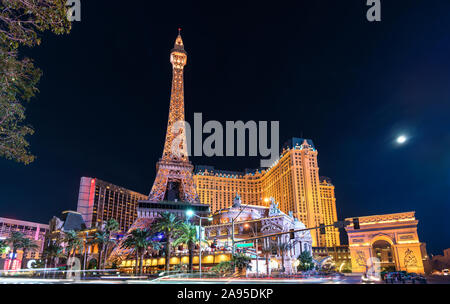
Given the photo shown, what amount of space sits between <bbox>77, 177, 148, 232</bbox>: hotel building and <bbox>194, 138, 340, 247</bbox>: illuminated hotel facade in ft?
148

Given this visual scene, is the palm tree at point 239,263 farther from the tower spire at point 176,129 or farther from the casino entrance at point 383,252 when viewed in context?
the casino entrance at point 383,252

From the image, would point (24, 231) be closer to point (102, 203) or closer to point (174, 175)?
point (102, 203)

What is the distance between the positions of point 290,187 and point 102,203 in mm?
96389

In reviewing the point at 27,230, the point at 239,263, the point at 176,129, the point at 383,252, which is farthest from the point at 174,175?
the point at 27,230

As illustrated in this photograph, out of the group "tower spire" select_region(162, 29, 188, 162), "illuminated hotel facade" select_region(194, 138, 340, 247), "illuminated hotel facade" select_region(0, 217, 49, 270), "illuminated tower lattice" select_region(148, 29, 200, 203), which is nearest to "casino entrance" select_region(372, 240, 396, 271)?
"illuminated hotel facade" select_region(194, 138, 340, 247)

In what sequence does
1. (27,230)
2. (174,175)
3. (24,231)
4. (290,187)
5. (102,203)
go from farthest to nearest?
(102,203), (290,187), (27,230), (24,231), (174,175)

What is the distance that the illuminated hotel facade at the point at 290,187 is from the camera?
140000 millimetres

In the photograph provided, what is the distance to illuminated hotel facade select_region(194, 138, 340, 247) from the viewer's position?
140 meters

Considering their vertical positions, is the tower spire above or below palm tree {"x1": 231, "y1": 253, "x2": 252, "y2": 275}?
above

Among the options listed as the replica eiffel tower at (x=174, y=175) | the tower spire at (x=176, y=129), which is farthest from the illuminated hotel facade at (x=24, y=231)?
the tower spire at (x=176, y=129)

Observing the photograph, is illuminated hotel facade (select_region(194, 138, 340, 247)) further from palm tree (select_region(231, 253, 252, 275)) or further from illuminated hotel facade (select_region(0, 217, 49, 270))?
palm tree (select_region(231, 253, 252, 275))

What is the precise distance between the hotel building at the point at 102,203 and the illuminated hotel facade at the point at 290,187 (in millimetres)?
45175

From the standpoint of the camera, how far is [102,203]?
148 m
